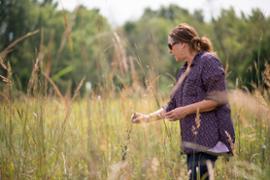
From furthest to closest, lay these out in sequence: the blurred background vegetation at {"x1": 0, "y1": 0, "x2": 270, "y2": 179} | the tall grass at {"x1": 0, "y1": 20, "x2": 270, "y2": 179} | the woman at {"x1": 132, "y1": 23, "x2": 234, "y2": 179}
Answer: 1. the woman at {"x1": 132, "y1": 23, "x2": 234, "y2": 179}
2. the tall grass at {"x1": 0, "y1": 20, "x2": 270, "y2": 179}
3. the blurred background vegetation at {"x1": 0, "y1": 0, "x2": 270, "y2": 179}

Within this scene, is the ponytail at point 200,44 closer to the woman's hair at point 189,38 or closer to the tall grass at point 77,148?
the woman's hair at point 189,38

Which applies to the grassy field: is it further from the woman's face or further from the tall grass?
the woman's face

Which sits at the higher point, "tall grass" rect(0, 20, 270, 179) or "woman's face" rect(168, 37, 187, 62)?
"woman's face" rect(168, 37, 187, 62)

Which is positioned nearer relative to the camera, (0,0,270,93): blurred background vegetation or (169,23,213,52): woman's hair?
(0,0,270,93): blurred background vegetation

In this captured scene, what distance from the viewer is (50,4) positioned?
2097cm

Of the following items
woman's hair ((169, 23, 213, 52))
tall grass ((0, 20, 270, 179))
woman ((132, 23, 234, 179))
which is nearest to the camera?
tall grass ((0, 20, 270, 179))

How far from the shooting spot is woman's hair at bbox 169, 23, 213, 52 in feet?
9.16

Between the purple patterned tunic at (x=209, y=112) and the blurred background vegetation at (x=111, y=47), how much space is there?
0.84ft

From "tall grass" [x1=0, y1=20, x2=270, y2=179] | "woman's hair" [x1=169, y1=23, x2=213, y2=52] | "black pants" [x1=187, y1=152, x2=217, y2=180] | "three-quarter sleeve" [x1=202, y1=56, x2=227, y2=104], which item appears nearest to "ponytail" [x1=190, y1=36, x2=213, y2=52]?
"woman's hair" [x1=169, y1=23, x2=213, y2=52]

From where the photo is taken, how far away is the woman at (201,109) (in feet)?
8.60

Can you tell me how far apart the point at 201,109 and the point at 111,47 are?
1156 mm

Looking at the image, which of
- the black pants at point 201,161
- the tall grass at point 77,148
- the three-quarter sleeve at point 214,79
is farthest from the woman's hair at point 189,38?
the black pants at point 201,161

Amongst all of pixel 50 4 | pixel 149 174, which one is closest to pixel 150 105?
Answer: pixel 149 174

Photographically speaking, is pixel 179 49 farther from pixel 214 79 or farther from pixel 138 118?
pixel 138 118
